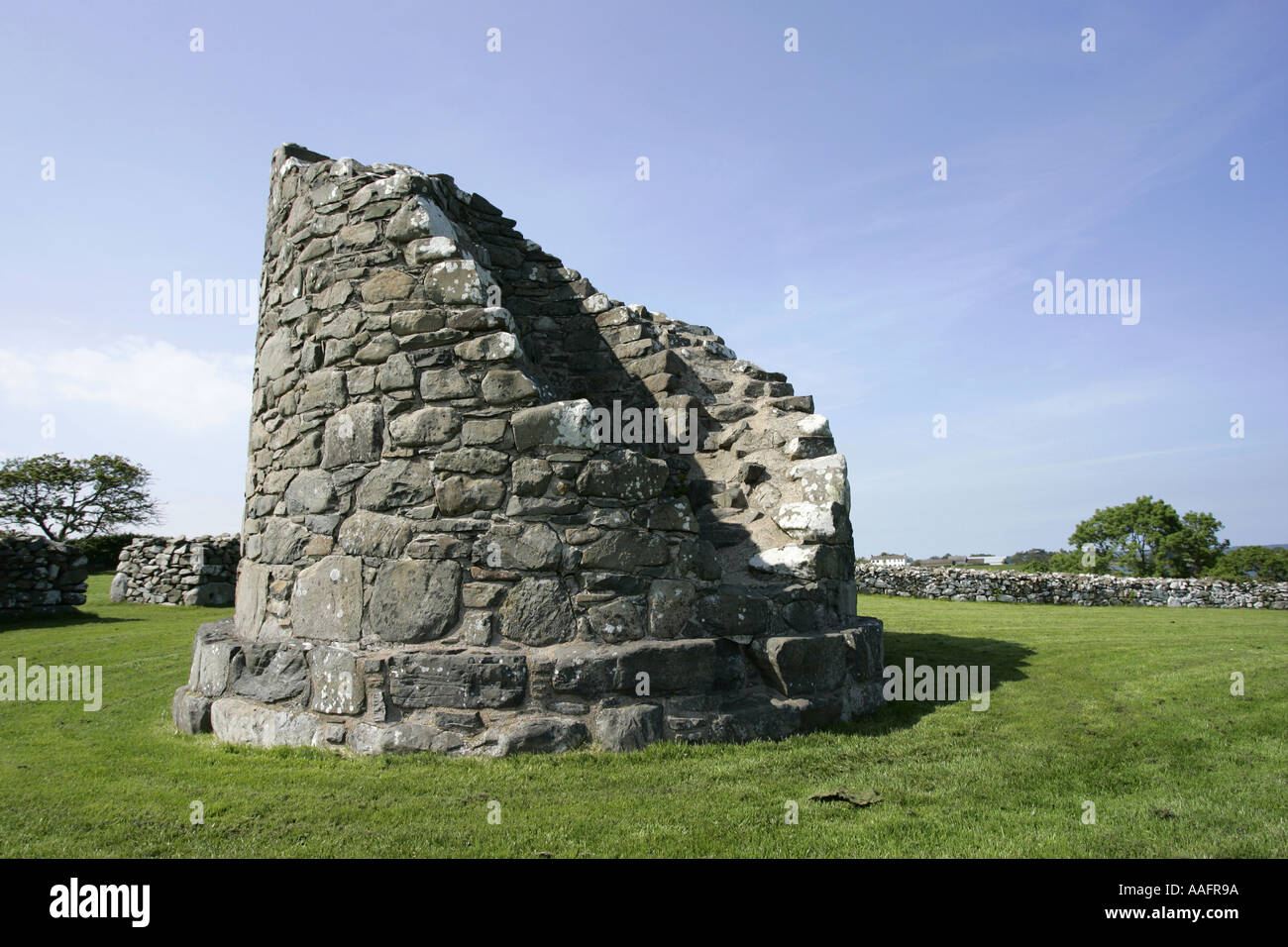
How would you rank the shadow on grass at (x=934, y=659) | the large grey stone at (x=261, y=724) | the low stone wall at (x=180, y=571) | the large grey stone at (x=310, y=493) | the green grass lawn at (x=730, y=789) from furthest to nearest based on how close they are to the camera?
the low stone wall at (x=180, y=571) → the shadow on grass at (x=934, y=659) → the large grey stone at (x=310, y=493) → the large grey stone at (x=261, y=724) → the green grass lawn at (x=730, y=789)

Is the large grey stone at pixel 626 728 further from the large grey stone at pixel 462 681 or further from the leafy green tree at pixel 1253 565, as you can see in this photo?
the leafy green tree at pixel 1253 565

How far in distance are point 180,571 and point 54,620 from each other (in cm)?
318

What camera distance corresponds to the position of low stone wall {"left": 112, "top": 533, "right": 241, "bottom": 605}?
17.7 metres

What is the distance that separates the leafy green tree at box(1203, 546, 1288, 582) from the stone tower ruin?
91.7ft

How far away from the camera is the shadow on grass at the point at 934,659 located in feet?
21.2

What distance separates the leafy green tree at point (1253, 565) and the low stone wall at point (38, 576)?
3399cm

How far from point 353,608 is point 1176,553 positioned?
36667 millimetres

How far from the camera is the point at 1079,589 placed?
21.1 metres

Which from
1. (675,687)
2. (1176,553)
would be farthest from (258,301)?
(1176,553)

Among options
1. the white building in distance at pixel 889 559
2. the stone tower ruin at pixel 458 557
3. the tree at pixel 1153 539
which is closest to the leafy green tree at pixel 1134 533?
the tree at pixel 1153 539

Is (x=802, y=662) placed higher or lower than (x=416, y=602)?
lower

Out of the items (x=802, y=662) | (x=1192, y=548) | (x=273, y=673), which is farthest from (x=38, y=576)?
(x=1192, y=548)

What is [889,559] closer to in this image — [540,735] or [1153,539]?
[1153,539]
